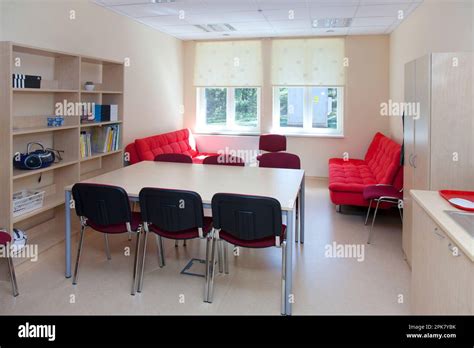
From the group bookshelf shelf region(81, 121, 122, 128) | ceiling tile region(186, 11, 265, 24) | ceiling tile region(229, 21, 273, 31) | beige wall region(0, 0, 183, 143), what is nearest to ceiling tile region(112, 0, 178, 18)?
beige wall region(0, 0, 183, 143)

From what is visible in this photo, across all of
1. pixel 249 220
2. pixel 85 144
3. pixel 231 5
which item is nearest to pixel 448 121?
pixel 249 220

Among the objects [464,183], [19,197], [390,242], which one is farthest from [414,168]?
[19,197]

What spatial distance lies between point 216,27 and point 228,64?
1.25m

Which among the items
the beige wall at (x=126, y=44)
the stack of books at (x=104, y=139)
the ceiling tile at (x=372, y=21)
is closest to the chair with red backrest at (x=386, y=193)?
the ceiling tile at (x=372, y=21)

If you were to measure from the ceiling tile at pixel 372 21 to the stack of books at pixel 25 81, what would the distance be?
4.54 meters

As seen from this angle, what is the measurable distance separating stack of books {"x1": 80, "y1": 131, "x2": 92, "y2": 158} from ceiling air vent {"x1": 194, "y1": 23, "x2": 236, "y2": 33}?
300cm

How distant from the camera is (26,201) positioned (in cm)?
350

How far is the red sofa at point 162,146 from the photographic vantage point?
5.48m

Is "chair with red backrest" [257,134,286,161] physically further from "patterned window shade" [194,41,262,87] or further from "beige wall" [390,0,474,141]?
"beige wall" [390,0,474,141]

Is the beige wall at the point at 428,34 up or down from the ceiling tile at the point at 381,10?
down

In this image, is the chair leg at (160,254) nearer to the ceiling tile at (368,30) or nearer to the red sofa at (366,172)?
the red sofa at (366,172)

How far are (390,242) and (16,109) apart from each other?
416 cm

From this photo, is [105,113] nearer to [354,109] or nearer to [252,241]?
[252,241]
